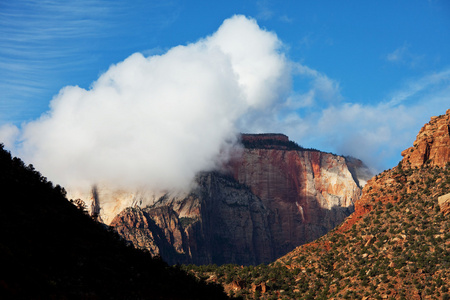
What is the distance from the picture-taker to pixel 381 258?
9762 centimetres

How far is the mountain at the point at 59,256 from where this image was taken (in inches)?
1384

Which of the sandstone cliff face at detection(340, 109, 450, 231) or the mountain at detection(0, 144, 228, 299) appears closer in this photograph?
the mountain at detection(0, 144, 228, 299)

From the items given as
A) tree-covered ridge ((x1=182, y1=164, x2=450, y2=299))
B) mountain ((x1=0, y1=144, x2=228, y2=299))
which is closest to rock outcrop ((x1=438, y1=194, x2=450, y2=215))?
tree-covered ridge ((x1=182, y1=164, x2=450, y2=299))

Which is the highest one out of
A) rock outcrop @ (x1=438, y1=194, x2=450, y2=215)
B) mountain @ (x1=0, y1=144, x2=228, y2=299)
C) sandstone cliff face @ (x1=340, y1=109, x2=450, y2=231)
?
sandstone cliff face @ (x1=340, y1=109, x2=450, y2=231)

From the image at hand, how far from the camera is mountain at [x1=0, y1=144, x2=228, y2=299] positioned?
115 feet

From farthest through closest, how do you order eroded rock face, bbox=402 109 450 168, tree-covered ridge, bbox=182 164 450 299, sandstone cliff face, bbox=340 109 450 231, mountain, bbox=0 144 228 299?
eroded rock face, bbox=402 109 450 168 → sandstone cliff face, bbox=340 109 450 231 → tree-covered ridge, bbox=182 164 450 299 → mountain, bbox=0 144 228 299

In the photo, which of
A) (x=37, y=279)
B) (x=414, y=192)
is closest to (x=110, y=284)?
(x=37, y=279)

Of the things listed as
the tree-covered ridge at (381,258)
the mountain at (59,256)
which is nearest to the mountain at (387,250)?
the tree-covered ridge at (381,258)

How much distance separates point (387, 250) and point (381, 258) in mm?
2519

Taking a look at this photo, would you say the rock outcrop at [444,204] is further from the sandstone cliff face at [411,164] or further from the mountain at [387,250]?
the sandstone cliff face at [411,164]

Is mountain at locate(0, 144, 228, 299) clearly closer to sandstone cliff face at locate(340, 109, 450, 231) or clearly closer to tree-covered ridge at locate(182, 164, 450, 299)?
tree-covered ridge at locate(182, 164, 450, 299)

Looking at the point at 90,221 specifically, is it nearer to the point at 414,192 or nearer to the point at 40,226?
the point at 40,226

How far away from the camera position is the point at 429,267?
86.7 meters

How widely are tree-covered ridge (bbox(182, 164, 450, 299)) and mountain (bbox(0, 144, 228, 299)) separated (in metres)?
43.4
